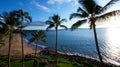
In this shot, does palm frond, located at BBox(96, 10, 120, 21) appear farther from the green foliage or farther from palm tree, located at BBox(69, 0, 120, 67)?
the green foliage

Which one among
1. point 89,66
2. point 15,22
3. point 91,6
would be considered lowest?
point 89,66

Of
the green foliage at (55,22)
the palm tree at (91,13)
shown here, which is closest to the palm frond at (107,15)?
the palm tree at (91,13)

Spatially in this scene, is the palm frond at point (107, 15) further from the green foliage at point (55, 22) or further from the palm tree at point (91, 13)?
the green foliage at point (55, 22)

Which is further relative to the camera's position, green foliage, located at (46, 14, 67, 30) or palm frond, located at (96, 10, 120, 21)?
green foliage, located at (46, 14, 67, 30)

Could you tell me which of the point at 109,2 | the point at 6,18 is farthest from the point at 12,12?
the point at 109,2

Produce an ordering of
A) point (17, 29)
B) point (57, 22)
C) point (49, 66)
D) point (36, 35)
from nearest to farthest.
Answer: point (17, 29), point (57, 22), point (49, 66), point (36, 35)

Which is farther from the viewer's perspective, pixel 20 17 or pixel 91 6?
pixel 20 17

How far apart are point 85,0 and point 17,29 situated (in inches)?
465

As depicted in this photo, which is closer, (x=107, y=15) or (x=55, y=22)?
(x=107, y=15)

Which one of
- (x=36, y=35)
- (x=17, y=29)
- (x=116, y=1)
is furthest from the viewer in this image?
(x=36, y=35)

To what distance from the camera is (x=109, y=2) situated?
1717 cm

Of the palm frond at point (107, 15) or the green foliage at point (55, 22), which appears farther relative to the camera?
the green foliage at point (55, 22)

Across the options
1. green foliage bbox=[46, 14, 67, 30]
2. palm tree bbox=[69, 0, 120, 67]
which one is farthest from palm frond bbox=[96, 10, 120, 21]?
green foliage bbox=[46, 14, 67, 30]

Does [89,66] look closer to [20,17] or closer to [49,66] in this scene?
[49,66]
